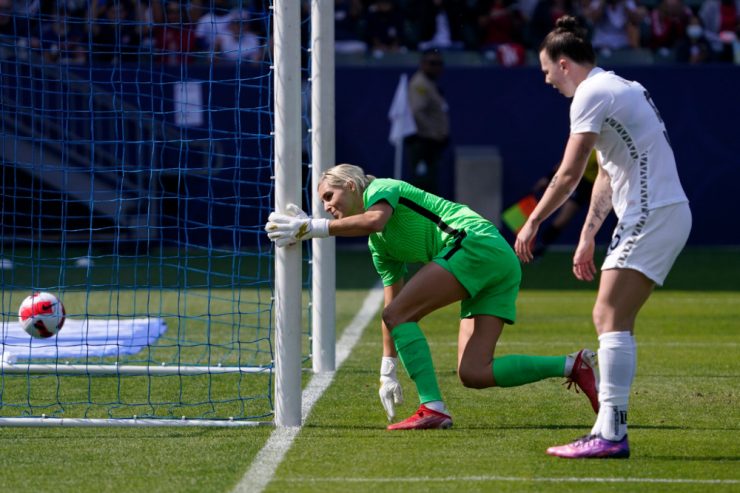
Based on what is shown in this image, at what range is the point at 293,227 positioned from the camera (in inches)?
251

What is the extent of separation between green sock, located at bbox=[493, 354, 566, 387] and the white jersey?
111 cm

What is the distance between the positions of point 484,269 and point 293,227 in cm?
100

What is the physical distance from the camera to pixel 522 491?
518cm

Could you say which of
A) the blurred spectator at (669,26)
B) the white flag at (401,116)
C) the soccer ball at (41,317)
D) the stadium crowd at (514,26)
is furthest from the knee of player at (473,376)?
the blurred spectator at (669,26)

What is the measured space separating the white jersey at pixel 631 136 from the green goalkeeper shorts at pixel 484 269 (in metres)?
0.85

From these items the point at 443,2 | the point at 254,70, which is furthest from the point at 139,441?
the point at 443,2

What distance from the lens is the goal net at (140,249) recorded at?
764cm

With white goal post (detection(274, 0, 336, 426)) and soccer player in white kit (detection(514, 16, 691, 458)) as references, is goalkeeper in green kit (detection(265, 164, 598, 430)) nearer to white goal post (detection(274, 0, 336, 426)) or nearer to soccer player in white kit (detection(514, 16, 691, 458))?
white goal post (detection(274, 0, 336, 426))

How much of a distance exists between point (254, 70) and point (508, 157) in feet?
14.3

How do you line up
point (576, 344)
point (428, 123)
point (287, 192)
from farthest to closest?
point (428, 123)
point (576, 344)
point (287, 192)

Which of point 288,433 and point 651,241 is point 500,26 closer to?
point 288,433

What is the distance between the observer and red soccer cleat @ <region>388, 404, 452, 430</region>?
21.4 feet

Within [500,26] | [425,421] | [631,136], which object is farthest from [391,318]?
[500,26]

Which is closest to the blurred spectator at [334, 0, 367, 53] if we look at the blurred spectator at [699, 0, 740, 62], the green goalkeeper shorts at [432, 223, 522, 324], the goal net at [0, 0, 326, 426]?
the goal net at [0, 0, 326, 426]
